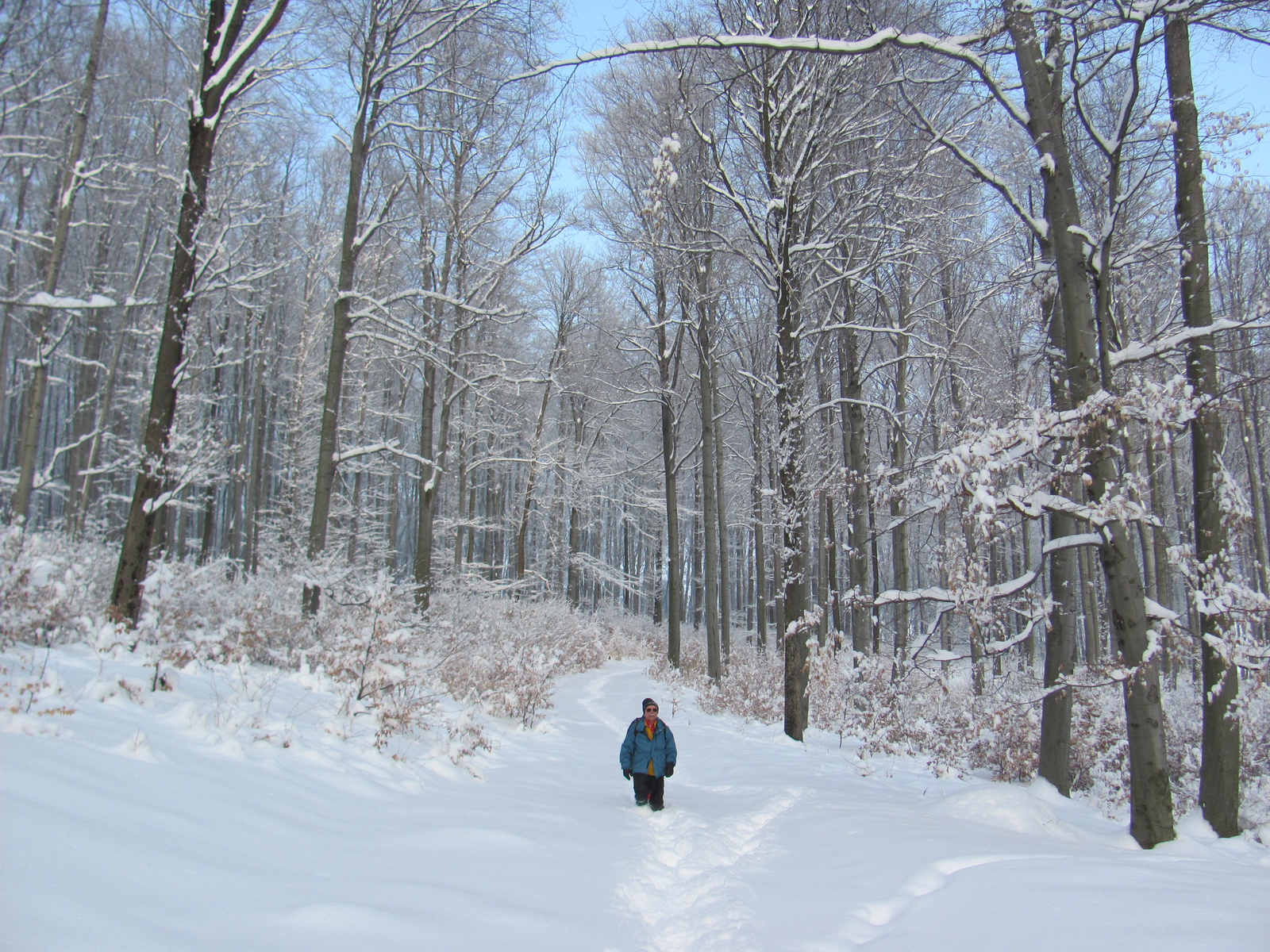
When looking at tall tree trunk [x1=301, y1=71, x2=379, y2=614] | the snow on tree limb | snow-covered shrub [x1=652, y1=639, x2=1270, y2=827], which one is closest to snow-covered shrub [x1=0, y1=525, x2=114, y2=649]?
tall tree trunk [x1=301, y1=71, x2=379, y2=614]

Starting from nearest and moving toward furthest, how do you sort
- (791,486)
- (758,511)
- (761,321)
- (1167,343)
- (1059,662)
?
(1167,343) < (1059,662) < (791,486) < (761,321) < (758,511)

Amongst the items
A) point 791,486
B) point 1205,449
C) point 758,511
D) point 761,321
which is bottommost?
point 1205,449

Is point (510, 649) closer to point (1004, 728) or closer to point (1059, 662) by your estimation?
point (1004, 728)

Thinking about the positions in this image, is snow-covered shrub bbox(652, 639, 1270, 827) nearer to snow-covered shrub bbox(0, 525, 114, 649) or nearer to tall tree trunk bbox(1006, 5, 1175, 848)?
tall tree trunk bbox(1006, 5, 1175, 848)

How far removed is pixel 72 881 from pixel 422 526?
12549mm

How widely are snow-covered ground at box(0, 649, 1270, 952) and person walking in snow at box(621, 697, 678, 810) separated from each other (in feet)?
0.68

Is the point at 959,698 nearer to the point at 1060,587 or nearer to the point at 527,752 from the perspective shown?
the point at 1060,587

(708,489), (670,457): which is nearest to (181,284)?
(708,489)

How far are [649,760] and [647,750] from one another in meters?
0.09

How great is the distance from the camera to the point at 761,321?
57.4 ft

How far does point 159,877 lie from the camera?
2426mm

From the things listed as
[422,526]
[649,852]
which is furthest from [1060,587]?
[422,526]

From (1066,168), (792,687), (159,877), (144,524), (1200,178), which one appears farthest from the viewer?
(792,687)

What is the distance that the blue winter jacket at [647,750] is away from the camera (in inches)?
248
